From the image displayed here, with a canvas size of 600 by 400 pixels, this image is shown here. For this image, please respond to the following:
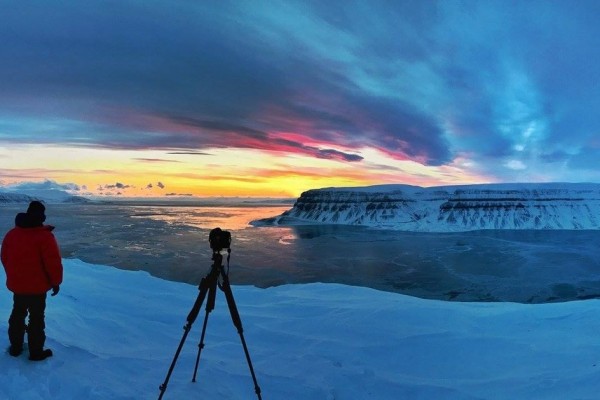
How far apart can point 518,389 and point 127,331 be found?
6.38m

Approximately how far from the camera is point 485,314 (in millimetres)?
→ 9312

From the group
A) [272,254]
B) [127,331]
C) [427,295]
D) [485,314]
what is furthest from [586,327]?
[272,254]

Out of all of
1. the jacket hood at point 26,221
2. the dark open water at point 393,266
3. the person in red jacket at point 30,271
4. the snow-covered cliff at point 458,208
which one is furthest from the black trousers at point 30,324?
the snow-covered cliff at point 458,208

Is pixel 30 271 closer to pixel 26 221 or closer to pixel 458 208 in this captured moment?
pixel 26 221

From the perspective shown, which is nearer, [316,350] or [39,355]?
[39,355]

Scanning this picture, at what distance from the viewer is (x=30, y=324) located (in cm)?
506

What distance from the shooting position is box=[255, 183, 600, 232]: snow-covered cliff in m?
86.9

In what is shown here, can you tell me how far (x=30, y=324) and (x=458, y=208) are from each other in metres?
96.6

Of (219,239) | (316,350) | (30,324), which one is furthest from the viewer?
(316,350)

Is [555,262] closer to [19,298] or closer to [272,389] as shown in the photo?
[272,389]

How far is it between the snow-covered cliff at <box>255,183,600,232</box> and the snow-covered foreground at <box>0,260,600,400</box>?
7055 cm

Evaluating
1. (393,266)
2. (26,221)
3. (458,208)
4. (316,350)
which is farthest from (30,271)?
(458,208)

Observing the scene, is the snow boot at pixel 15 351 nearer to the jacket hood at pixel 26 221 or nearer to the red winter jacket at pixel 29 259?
the red winter jacket at pixel 29 259

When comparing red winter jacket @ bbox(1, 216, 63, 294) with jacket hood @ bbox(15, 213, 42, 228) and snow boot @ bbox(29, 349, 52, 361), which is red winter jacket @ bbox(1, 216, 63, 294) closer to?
jacket hood @ bbox(15, 213, 42, 228)
